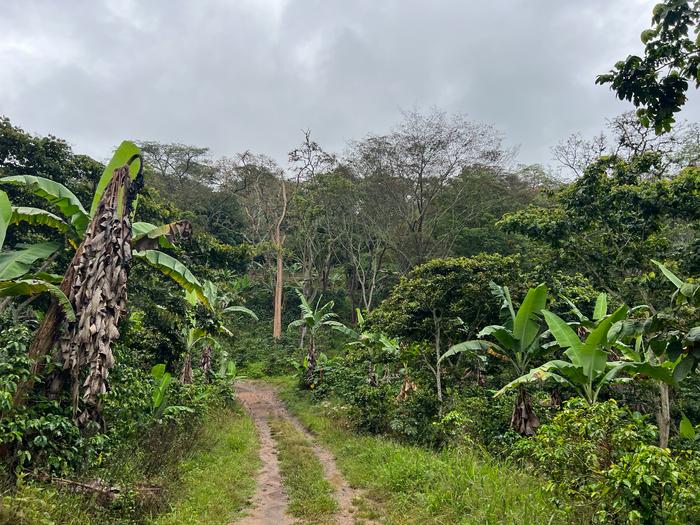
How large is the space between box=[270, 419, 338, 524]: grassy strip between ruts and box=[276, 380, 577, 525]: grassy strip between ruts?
572 mm

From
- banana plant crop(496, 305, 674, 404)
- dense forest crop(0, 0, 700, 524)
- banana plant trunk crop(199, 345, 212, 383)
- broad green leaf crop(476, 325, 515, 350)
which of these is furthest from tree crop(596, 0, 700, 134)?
banana plant trunk crop(199, 345, 212, 383)

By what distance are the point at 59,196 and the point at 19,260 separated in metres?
1.09

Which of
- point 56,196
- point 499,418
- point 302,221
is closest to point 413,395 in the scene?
point 499,418

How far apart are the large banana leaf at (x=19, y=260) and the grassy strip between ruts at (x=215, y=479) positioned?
3701 mm

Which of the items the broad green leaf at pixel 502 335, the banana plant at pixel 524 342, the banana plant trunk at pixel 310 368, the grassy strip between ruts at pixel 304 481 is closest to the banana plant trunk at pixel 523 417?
the banana plant at pixel 524 342

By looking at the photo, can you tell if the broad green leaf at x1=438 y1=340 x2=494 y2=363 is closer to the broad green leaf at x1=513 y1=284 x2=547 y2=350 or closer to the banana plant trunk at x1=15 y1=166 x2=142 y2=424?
the broad green leaf at x1=513 y1=284 x2=547 y2=350

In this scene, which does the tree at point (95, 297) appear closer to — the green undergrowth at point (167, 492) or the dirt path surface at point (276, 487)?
the green undergrowth at point (167, 492)

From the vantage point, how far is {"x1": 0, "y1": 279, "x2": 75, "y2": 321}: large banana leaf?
5.00 meters

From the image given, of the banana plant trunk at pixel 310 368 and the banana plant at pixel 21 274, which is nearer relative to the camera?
the banana plant at pixel 21 274

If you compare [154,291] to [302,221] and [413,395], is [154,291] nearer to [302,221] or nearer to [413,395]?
[413,395]

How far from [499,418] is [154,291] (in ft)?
25.7

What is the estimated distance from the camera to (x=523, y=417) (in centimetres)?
771

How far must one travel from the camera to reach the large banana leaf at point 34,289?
5000 millimetres

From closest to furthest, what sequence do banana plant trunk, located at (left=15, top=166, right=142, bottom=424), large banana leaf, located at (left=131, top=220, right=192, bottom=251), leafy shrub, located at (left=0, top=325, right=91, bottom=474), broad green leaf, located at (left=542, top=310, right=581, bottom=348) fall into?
leafy shrub, located at (left=0, top=325, right=91, bottom=474) → banana plant trunk, located at (left=15, top=166, right=142, bottom=424) → broad green leaf, located at (left=542, top=310, right=581, bottom=348) → large banana leaf, located at (left=131, top=220, right=192, bottom=251)
